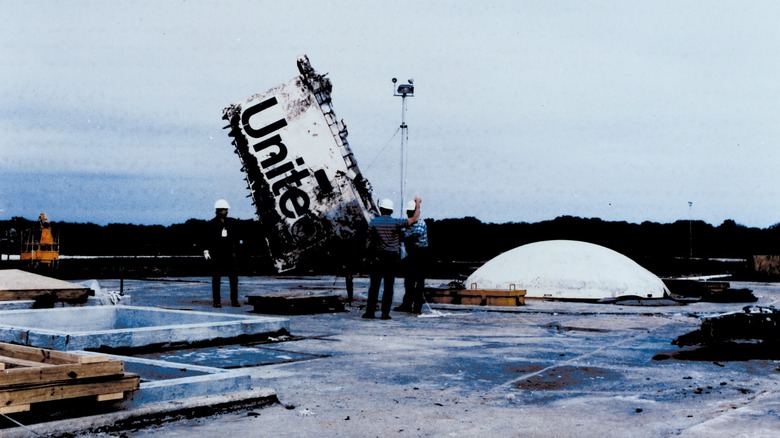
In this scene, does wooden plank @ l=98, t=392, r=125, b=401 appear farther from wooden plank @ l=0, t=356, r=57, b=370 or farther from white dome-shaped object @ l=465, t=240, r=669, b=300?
white dome-shaped object @ l=465, t=240, r=669, b=300

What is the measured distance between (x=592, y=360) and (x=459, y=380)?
2088mm

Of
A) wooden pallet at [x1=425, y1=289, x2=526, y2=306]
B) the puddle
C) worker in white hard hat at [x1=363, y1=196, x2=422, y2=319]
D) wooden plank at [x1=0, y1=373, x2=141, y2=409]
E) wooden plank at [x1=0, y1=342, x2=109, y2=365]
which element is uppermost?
worker in white hard hat at [x1=363, y1=196, x2=422, y2=319]

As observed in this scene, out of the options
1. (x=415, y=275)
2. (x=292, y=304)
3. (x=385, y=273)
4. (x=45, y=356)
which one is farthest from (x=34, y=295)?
(x=45, y=356)

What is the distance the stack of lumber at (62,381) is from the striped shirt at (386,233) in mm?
7860

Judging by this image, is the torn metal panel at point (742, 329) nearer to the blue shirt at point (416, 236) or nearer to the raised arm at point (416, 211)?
the raised arm at point (416, 211)

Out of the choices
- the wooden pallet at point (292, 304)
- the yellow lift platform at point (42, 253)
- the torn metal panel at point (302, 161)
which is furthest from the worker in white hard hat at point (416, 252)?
the yellow lift platform at point (42, 253)

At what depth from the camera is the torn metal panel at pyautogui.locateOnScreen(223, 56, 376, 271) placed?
30.7 m

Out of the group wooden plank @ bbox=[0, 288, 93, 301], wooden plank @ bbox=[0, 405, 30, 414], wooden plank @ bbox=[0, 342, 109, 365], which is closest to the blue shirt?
wooden plank @ bbox=[0, 288, 93, 301]

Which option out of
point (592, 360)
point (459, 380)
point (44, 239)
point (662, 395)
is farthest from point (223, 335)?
point (44, 239)

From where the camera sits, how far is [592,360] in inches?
358

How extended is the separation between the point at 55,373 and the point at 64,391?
0.46 ft

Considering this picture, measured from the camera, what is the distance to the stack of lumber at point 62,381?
5098 mm

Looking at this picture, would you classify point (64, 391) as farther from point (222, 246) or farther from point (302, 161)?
point (302, 161)

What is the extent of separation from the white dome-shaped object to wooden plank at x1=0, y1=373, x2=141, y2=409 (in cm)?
1526
